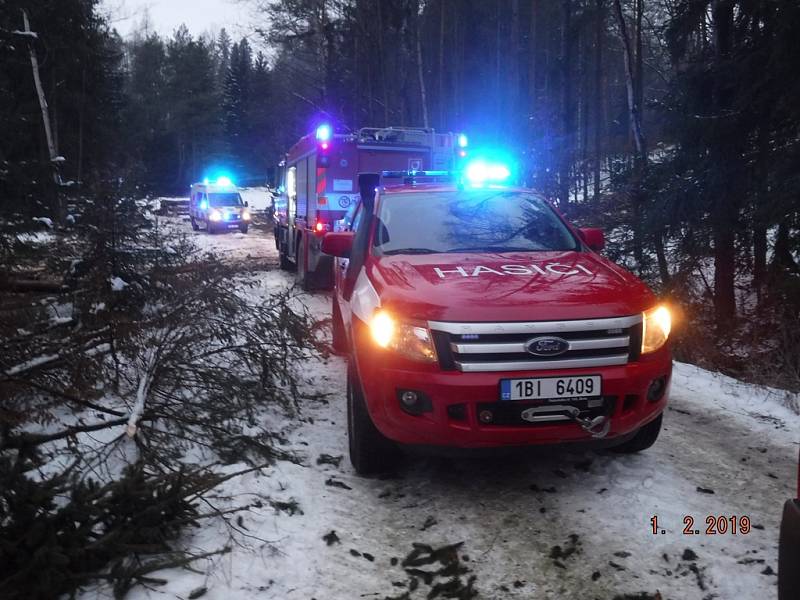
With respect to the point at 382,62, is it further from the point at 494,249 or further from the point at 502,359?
the point at 502,359

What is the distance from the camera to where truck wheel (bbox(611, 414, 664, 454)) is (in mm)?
4367

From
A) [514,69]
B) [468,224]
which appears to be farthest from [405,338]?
[514,69]

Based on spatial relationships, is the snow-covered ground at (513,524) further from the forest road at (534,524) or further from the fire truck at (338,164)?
the fire truck at (338,164)

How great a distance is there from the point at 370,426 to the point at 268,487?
0.72m

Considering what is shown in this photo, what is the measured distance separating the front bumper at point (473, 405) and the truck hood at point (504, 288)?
1.02ft

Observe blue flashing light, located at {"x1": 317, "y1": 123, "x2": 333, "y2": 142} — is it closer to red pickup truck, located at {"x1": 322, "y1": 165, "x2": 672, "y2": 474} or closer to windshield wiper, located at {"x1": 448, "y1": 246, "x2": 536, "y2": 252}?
windshield wiper, located at {"x1": 448, "y1": 246, "x2": 536, "y2": 252}

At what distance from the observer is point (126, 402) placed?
15.5 feet

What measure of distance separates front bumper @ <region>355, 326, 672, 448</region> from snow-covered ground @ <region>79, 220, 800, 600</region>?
0.48 metres

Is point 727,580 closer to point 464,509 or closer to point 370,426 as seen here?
point 464,509

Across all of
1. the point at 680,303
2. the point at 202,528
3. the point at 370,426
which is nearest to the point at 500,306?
the point at 370,426

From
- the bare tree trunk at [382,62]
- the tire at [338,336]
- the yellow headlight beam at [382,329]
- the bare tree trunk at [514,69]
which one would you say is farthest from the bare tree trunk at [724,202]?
the bare tree trunk at [382,62]

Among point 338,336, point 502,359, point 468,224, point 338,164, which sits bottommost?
point 338,336
